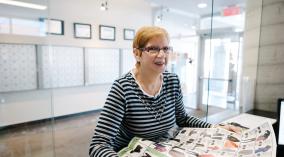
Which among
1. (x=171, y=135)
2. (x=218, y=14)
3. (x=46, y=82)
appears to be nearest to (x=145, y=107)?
(x=171, y=135)

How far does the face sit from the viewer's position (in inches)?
31.4

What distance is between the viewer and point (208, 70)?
478cm

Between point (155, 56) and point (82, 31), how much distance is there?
3.91 metres

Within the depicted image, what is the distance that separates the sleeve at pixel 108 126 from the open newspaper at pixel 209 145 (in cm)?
6

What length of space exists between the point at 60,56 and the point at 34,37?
2.03 ft

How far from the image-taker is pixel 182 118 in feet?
3.51

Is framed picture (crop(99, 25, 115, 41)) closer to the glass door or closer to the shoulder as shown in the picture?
the glass door

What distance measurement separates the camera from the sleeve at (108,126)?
2.31ft

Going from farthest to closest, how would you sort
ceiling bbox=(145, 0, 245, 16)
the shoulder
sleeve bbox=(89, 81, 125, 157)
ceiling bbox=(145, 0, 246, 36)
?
1. ceiling bbox=(145, 0, 246, 36)
2. ceiling bbox=(145, 0, 245, 16)
3. the shoulder
4. sleeve bbox=(89, 81, 125, 157)

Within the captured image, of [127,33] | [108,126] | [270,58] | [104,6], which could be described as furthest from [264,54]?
[127,33]

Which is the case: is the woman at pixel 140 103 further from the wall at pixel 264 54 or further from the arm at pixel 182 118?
the wall at pixel 264 54

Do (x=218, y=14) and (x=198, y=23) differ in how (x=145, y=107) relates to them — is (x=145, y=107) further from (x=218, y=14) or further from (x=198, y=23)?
(x=198, y=23)

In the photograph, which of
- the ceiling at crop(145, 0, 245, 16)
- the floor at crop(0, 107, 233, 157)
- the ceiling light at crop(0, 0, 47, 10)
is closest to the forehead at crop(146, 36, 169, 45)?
the floor at crop(0, 107, 233, 157)

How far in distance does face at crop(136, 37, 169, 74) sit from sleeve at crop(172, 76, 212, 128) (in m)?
0.23
